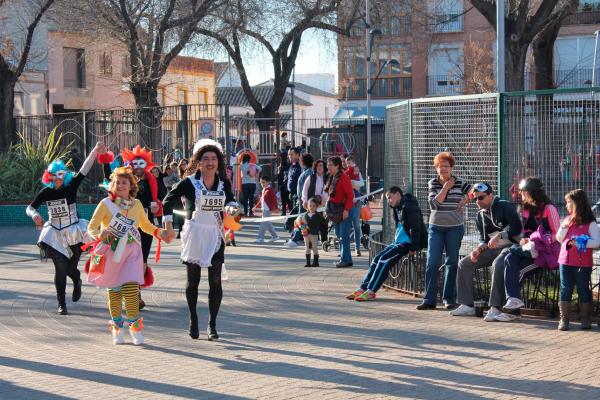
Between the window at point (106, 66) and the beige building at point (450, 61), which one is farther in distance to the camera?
the window at point (106, 66)

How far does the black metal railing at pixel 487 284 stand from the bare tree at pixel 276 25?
1921 cm

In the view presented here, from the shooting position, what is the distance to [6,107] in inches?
1102

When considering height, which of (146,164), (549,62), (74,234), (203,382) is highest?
(549,62)

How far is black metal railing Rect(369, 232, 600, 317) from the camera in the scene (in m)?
10.1

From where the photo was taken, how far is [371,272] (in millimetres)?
11523

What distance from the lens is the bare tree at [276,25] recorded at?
101 ft

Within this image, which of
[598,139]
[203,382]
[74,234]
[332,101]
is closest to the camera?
[203,382]

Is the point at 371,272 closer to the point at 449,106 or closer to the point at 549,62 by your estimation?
the point at 449,106

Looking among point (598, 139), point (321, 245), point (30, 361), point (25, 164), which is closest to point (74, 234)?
point (30, 361)

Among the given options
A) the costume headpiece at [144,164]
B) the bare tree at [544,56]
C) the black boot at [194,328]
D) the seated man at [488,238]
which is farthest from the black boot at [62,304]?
the bare tree at [544,56]

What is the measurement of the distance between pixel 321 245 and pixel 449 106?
23.1 feet

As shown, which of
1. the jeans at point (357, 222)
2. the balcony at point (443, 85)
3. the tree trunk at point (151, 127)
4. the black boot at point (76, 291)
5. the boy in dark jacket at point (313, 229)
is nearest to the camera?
the black boot at point (76, 291)

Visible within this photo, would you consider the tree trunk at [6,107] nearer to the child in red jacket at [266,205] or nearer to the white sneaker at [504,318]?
the child in red jacket at [266,205]

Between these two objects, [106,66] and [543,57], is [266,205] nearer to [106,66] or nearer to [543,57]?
[543,57]
